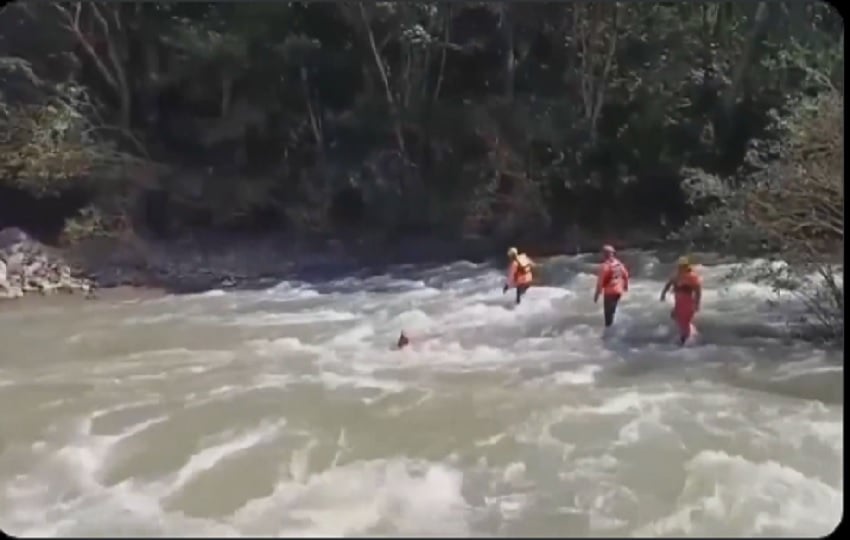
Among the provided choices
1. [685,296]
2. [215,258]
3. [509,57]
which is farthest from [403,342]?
[509,57]

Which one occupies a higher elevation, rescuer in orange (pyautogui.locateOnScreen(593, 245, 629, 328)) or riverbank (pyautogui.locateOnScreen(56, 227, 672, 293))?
rescuer in orange (pyautogui.locateOnScreen(593, 245, 629, 328))

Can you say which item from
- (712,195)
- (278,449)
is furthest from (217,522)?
(712,195)

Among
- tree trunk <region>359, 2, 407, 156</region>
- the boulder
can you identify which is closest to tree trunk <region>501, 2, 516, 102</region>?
tree trunk <region>359, 2, 407, 156</region>

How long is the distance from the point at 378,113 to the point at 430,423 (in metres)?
9.17

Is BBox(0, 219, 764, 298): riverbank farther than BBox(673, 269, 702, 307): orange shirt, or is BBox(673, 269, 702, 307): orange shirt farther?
BBox(0, 219, 764, 298): riverbank

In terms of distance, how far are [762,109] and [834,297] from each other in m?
6.57

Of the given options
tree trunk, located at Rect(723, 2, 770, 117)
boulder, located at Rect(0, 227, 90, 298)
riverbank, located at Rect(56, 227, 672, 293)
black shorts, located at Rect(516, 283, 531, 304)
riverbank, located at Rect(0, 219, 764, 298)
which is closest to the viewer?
black shorts, located at Rect(516, 283, 531, 304)

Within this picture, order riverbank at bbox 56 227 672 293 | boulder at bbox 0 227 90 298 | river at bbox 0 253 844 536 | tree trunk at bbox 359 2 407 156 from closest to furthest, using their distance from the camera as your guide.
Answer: river at bbox 0 253 844 536 → boulder at bbox 0 227 90 298 → riverbank at bbox 56 227 672 293 → tree trunk at bbox 359 2 407 156

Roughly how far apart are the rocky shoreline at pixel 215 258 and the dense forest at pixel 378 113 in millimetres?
305

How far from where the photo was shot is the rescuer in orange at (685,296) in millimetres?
7879

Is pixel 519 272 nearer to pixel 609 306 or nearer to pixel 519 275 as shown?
→ pixel 519 275

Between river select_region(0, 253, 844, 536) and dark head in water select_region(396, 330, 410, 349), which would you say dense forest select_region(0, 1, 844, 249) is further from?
dark head in water select_region(396, 330, 410, 349)

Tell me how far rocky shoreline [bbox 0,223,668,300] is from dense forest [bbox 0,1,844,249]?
0.30m

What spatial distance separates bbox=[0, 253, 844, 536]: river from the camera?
420cm
